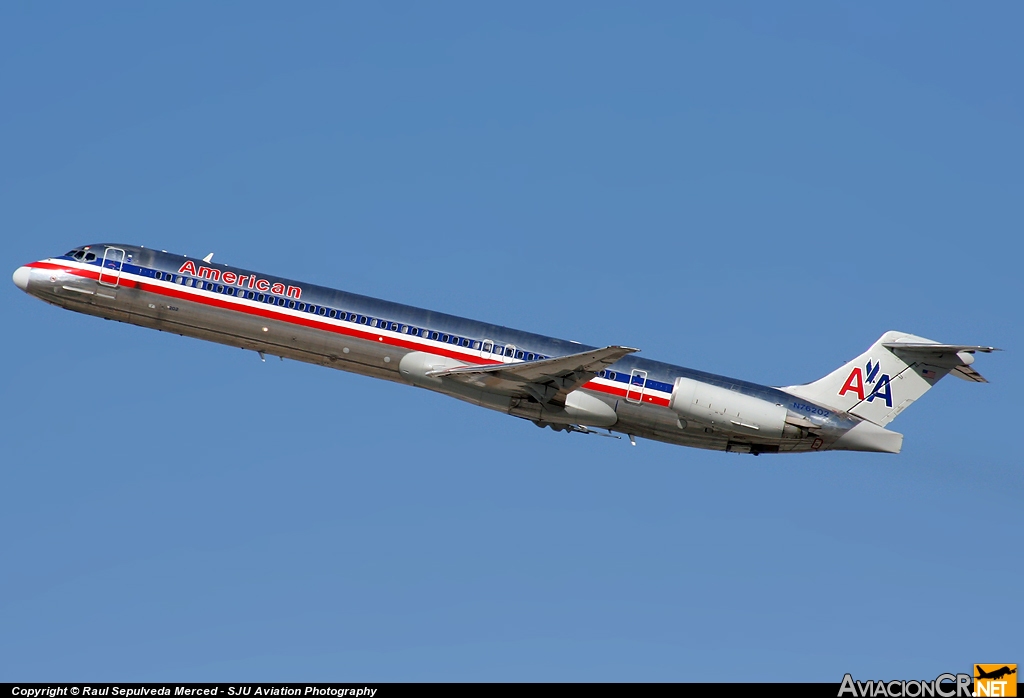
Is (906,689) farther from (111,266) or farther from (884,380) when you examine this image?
(111,266)

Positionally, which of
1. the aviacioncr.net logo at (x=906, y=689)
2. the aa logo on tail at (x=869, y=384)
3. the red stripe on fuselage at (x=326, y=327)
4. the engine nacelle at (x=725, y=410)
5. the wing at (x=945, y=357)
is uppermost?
the wing at (x=945, y=357)

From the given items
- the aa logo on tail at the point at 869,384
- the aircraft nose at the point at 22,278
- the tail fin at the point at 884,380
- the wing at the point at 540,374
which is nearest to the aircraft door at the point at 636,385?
the wing at the point at 540,374

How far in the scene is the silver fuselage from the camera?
49438 millimetres

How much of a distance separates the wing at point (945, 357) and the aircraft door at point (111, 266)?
31103 millimetres

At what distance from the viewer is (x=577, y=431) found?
51.1 meters

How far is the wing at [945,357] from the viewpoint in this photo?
51719 millimetres

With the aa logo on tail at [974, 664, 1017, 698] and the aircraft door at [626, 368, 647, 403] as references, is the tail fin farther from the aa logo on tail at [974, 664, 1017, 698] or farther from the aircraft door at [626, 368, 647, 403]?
the aa logo on tail at [974, 664, 1017, 698]

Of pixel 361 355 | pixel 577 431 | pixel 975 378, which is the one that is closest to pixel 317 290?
pixel 361 355

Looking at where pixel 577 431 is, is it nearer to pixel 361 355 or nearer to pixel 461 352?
pixel 461 352

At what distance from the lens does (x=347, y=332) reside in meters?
49.3

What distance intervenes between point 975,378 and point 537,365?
59.5ft

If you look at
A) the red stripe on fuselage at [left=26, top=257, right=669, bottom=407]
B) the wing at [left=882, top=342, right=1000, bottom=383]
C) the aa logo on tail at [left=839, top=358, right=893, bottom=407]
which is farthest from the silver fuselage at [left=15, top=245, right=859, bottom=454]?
the wing at [left=882, top=342, right=1000, bottom=383]

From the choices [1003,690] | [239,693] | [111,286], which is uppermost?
[111,286]

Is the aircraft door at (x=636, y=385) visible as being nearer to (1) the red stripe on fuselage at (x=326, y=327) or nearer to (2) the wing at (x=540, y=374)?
(1) the red stripe on fuselage at (x=326, y=327)
